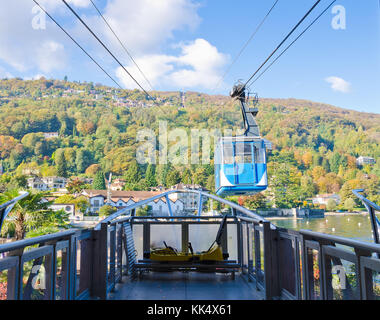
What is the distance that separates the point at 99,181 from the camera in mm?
68375

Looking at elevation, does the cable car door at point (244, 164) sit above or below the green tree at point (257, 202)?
above

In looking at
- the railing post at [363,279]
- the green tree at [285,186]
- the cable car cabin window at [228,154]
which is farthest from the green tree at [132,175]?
the railing post at [363,279]

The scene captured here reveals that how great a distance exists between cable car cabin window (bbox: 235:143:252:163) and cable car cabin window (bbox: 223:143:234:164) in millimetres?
207

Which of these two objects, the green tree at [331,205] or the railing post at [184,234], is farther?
the green tree at [331,205]

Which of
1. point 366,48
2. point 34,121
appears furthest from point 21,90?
point 366,48

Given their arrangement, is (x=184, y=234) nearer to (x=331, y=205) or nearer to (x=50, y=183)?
(x=331, y=205)

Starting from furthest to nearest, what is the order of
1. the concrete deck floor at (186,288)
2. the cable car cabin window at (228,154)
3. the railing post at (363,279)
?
the cable car cabin window at (228,154) < the concrete deck floor at (186,288) < the railing post at (363,279)

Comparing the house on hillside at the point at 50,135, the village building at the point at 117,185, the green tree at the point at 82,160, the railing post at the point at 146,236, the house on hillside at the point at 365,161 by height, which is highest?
the house on hillside at the point at 50,135

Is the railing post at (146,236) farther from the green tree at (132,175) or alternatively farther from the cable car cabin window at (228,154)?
the green tree at (132,175)

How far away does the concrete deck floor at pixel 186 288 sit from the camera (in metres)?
4.15

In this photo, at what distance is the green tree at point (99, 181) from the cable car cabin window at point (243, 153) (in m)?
56.2

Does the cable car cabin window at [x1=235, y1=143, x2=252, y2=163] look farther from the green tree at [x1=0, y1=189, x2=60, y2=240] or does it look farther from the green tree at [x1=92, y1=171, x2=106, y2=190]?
the green tree at [x1=92, y1=171, x2=106, y2=190]

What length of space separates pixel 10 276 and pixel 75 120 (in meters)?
73.8
